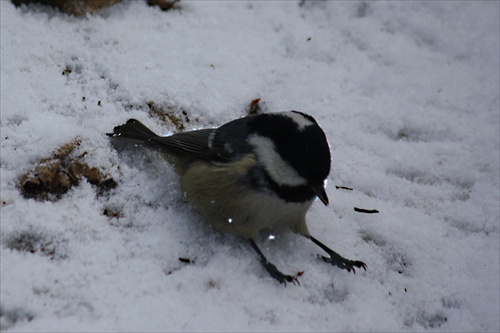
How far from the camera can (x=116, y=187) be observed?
2.67 m

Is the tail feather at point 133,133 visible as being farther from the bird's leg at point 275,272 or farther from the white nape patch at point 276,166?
the bird's leg at point 275,272

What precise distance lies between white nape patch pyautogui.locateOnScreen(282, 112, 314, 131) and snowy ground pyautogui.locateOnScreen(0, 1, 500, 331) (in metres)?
0.67

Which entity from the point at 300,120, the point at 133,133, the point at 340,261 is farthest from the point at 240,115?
the point at 340,261

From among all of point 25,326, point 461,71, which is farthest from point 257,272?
point 461,71

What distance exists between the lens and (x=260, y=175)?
2359 mm

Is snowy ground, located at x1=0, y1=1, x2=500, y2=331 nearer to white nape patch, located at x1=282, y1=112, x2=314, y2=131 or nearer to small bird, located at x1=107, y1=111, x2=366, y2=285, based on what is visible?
small bird, located at x1=107, y1=111, x2=366, y2=285

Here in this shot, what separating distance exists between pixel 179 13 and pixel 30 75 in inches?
50.3

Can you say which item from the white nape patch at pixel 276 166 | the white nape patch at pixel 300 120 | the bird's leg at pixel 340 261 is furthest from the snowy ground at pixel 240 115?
the white nape patch at pixel 300 120

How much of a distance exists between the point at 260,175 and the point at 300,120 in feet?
1.09

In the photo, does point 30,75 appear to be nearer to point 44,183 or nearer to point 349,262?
point 44,183

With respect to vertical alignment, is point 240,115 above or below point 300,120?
below

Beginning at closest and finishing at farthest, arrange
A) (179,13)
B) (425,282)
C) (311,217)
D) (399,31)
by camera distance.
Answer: (425,282) < (311,217) < (179,13) < (399,31)

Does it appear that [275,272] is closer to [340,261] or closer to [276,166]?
[340,261]

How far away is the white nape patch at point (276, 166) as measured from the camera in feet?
7.60
